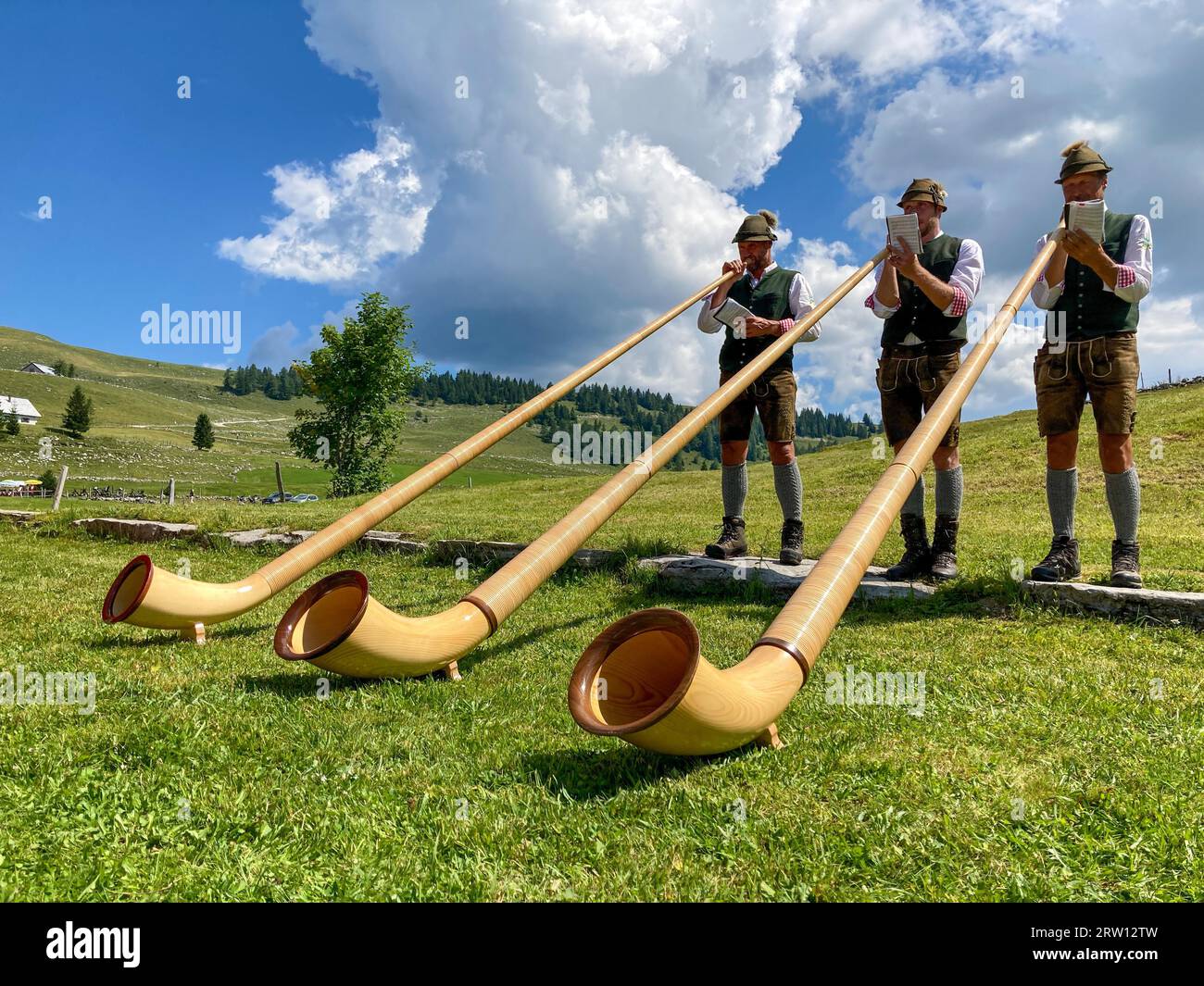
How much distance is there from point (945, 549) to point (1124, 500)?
141 cm

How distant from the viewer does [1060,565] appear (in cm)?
584

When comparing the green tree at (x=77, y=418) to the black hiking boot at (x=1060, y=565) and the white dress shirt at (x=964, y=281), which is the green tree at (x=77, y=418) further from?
the black hiking boot at (x=1060, y=565)

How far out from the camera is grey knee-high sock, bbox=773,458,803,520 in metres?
7.08

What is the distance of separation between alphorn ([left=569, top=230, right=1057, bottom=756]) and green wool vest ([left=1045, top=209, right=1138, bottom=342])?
3.69 m

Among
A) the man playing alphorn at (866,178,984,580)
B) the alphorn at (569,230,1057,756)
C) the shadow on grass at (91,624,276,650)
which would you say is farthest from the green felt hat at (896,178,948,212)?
the shadow on grass at (91,624,276,650)

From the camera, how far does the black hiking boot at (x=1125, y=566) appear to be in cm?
545

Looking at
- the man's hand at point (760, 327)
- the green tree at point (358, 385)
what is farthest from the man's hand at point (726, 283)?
the green tree at point (358, 385)

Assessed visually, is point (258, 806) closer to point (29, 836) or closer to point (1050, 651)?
point (29, 836)

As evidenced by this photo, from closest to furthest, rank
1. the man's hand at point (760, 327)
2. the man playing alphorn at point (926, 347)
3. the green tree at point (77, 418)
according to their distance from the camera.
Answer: the man playing alphorn at point (926, 347)
the man's hand at point (760, 327)
the green tree at point (77, 418)

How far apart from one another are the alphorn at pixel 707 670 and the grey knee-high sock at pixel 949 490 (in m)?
3.58

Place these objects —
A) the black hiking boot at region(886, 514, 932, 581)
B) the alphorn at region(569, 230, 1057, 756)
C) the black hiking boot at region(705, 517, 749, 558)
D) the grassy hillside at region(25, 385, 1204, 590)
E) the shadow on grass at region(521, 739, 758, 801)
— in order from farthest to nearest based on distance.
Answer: the grassy hillside at region(25, 385, 1204, 590) → the black hiking boot at region(705, 517, 749, 558) → the black hiking boot at region(886, 514, 932, 581) → the shadow on grass at region(521, 739, 758, 801) → the alphorn at region(569, 230, 1057, 756)

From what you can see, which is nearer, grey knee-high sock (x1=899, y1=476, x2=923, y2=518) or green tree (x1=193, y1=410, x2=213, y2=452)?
grey knee-high sock (x1=899, y1=476, x2=923, y2=518)

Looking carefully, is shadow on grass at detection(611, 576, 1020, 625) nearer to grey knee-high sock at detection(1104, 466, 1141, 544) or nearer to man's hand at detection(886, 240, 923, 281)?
grey knee-high sock at detection(1104, 466, 1141, 544)
